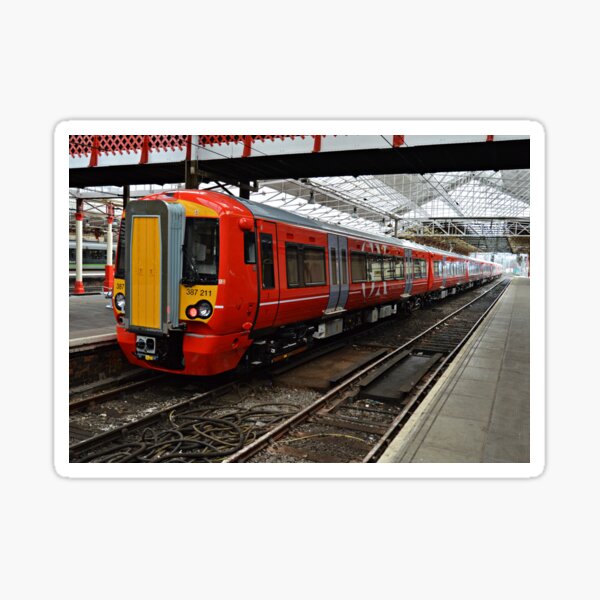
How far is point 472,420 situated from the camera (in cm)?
553

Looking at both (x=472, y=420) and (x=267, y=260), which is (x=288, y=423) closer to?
(x=472, y=420)

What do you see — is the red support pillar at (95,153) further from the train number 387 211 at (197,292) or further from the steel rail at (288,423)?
the steel rail at (288,423)

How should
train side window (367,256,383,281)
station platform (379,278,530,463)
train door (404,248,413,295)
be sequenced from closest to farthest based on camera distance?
station platform (379,278,530,463), train side window (367,256,383,281), train door (404,248,413,295)

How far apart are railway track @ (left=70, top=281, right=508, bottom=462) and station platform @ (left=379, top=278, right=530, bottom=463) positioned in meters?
0.57

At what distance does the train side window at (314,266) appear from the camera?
9.03 meters

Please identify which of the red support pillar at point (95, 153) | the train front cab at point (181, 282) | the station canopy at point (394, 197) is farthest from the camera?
the station canopy at point (394, 197)

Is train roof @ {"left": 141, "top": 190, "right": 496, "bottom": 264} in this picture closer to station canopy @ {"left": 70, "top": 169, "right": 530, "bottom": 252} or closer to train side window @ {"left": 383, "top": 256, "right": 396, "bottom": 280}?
train side window @ {"left": 383, "top": 256, "right": 396, "bottom": 280}

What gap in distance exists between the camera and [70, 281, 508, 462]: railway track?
17.7ft

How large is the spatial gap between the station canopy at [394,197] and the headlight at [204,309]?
280 inches

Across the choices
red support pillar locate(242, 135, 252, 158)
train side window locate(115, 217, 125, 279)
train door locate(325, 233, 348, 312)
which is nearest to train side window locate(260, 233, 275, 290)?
red support pillar locate(242, 135, 252, 158)
